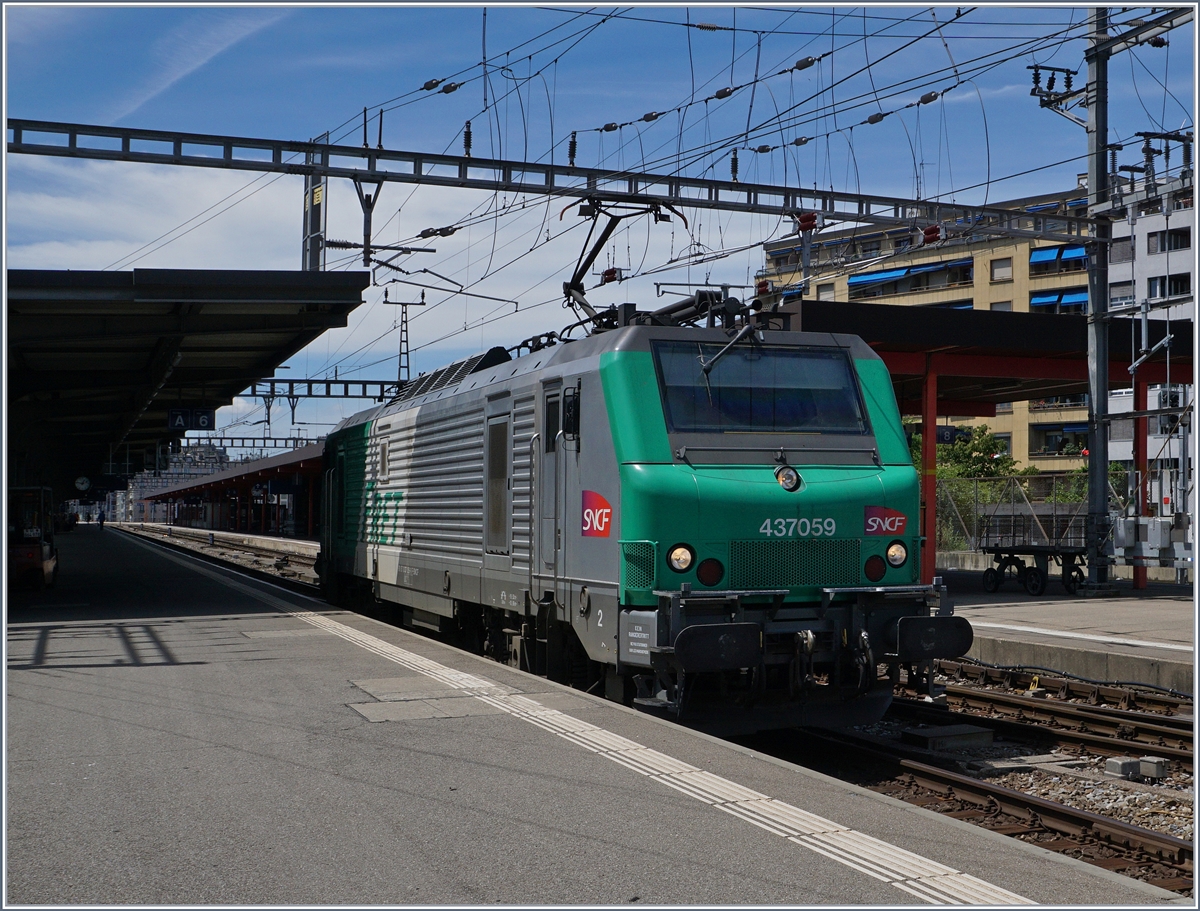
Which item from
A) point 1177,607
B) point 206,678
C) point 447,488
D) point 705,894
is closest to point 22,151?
point 447,488

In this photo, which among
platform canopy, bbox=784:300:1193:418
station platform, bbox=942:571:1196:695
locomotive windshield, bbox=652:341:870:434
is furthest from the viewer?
platform canopy, bbox=784:300:1193:418

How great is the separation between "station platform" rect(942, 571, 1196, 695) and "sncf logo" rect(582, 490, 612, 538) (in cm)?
533

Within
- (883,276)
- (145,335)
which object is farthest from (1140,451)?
(883,276)

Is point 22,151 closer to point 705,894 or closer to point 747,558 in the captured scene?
point 747,558

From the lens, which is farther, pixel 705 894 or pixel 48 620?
pixel 48 620

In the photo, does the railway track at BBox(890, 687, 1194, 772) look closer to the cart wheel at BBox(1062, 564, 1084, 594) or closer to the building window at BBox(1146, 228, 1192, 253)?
the cart wheel at BBox(1062, 564, 1084, 594)

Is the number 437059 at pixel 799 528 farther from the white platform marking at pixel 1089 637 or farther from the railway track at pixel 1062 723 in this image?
the white platform marking at pixel 1089 637

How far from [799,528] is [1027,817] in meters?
2.60

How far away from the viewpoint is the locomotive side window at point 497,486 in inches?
439

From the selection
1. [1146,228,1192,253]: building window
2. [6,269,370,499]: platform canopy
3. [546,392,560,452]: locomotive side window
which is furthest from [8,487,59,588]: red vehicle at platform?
[1146,228,1192,253]: building window

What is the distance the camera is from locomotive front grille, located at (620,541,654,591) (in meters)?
8.52

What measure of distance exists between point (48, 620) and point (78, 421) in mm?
22013

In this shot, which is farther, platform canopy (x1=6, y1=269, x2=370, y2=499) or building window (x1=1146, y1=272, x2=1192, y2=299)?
building window (x1=1146, y1=272, x2=1192, y2=299)

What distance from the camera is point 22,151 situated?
16828 mm
